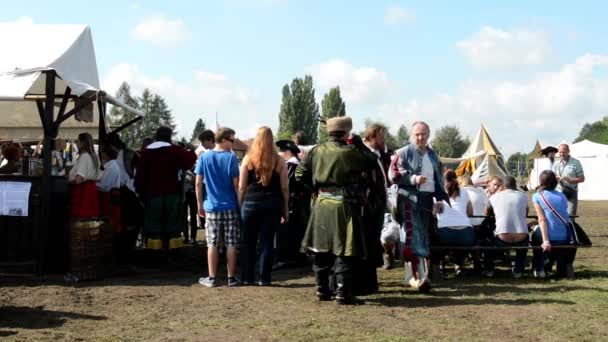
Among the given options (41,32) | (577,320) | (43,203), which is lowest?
(577,320)

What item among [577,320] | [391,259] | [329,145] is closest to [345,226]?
[329,145]

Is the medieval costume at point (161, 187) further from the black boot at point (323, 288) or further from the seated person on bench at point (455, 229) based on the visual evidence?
the seated person on bench at point (455, 229)

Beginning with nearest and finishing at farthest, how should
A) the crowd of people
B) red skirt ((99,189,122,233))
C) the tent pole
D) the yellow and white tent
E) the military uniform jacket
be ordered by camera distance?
the military uniform jacket < the crowd of people < the tent pole < red skirt ((99,189,122,233)) < the yellow and white tent

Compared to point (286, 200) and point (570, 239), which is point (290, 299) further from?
point (570, 239)

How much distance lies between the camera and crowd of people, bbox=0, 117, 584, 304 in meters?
7.21

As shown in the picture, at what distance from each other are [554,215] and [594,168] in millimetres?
26149

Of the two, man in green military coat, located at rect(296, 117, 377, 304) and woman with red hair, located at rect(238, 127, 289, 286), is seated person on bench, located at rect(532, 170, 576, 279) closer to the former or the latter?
man in green military coat, located at rect(296, 117, 377, 304)

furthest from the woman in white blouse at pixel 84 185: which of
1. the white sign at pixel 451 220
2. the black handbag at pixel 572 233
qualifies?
the black handbag at pixel 572 233

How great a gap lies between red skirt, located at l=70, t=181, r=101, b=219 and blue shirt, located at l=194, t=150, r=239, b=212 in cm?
139

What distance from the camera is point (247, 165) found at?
816cm

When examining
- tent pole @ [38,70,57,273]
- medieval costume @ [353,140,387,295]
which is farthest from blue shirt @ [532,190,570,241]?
tent pole @ [38,70,57,273]

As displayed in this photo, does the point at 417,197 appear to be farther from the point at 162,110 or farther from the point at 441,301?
the point at 162,110

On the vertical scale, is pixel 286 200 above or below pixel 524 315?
above

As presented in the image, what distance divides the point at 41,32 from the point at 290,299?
5.39m
